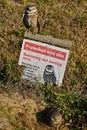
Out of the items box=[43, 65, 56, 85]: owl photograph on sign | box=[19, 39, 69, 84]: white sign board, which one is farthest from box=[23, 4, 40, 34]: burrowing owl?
box=[43, 65, 56, 85]: owl photograph on sign

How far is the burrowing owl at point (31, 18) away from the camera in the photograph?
20.3 feet

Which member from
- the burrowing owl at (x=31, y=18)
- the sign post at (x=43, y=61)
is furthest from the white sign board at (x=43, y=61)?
the burrowing owl at (x=31, y=18)

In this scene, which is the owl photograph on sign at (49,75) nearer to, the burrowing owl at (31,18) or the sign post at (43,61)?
the sign post at (43,61)

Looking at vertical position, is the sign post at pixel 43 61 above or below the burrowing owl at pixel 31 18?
below

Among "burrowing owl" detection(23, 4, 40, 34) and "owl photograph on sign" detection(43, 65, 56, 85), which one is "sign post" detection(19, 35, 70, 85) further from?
"burrowing owl" detection(23, 4, 40, 34)

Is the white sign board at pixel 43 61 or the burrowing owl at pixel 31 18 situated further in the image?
the burrowing owl at pixel 31 18

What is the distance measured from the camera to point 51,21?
719 cm

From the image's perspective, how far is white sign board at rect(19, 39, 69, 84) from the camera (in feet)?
18.1

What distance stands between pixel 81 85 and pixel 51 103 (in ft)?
1.87

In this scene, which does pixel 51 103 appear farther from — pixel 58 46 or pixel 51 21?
pixel 51 21

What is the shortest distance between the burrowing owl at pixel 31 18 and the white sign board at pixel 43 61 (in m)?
0.67

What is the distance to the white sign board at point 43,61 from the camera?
5512 mm

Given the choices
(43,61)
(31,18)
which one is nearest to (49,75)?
(43,61)

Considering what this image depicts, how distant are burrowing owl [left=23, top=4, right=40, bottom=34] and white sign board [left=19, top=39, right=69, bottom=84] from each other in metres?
0.67
